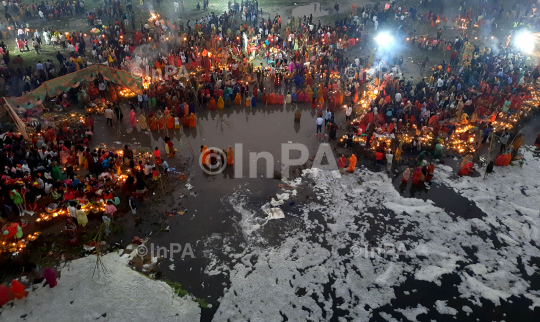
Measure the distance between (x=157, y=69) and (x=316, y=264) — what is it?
17.0 meters

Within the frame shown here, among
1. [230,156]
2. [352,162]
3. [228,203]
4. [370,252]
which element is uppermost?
[230,156]

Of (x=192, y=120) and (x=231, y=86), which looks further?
(x=231, y=86)

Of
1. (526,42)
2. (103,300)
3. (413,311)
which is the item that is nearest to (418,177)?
(413,311)

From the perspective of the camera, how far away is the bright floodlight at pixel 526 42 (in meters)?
28.6

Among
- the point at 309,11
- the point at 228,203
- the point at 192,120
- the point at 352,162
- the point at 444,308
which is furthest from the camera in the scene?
the point at 309,11

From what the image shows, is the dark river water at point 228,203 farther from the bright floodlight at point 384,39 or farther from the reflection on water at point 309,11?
the reflection on water at point 309,11

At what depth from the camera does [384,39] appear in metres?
31.1

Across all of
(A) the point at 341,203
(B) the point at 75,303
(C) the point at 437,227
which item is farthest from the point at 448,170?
(B) the point at 75,303

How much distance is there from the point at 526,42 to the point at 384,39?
441 inches

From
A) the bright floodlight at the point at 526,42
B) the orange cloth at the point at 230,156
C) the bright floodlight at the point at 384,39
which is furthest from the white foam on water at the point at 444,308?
the bright floodlight at the point at 526,42

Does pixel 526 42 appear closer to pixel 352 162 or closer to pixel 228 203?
pixel 352 162

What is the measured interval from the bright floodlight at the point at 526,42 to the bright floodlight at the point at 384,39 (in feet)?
33.7

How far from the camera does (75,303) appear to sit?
958 centimetres

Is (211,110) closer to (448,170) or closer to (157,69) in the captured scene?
(157,69)
